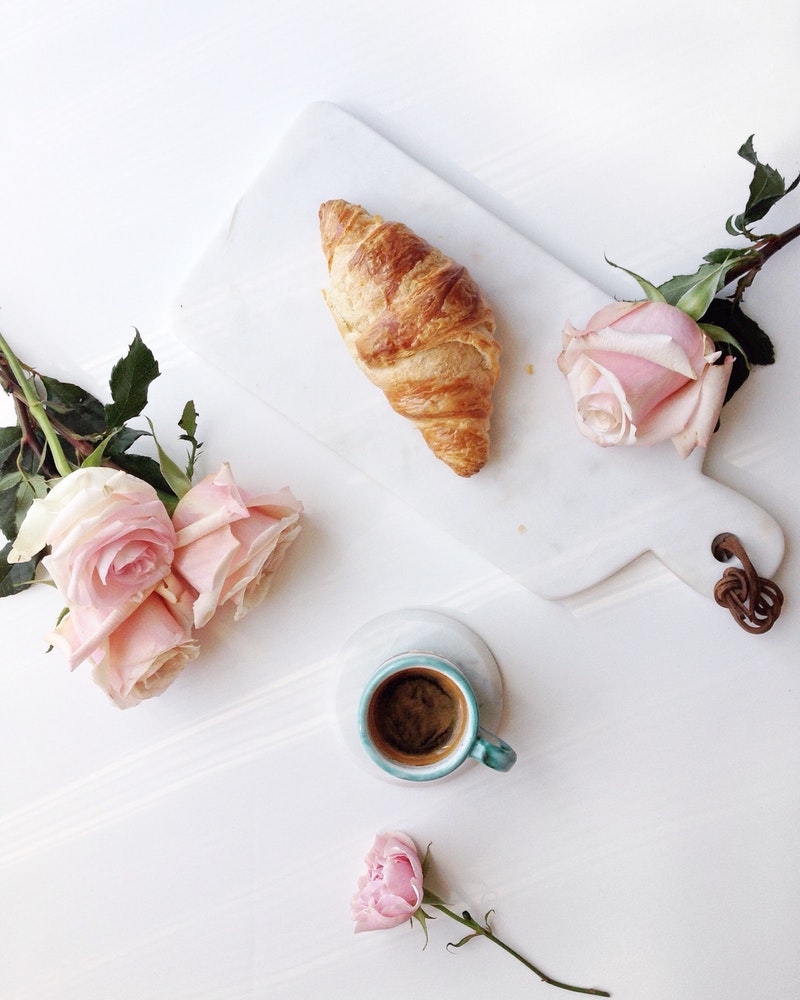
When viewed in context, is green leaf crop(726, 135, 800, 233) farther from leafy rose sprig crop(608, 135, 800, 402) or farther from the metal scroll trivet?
the metal scroll trivet

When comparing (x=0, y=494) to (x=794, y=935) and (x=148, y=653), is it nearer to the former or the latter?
(x=148, y=653)

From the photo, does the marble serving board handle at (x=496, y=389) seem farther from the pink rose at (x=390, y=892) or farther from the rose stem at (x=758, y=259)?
the pink rose at (x=390, y=892)

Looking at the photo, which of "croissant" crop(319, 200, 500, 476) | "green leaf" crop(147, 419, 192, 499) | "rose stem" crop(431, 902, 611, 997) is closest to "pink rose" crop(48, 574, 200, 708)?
"green leaf" crop(147, 419, 192, 499)

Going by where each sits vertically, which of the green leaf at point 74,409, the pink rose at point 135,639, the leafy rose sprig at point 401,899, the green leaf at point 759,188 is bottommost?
the leafy rose sprig at point 401,899

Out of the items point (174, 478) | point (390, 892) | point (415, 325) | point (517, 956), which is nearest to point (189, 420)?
point (174, 478)

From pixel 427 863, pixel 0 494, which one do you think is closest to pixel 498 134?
pixel 0 494

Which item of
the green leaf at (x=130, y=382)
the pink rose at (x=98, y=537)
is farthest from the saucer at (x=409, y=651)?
the green leaf at (x=130, y=382)
